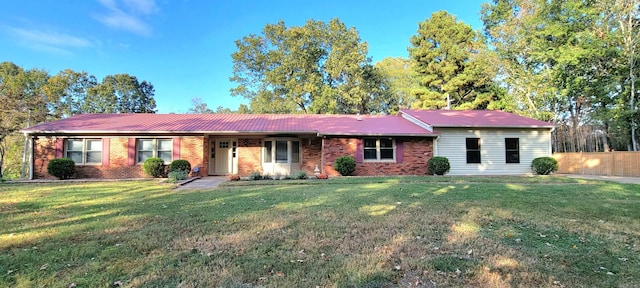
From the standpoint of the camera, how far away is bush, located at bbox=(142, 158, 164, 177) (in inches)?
547

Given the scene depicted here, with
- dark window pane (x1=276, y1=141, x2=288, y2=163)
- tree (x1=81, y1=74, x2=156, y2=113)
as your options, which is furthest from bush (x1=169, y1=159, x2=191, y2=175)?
tree (x1=81, y1=74, x2=156, y2=113)

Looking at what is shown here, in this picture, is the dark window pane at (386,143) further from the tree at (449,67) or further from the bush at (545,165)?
the tree at (449,67)

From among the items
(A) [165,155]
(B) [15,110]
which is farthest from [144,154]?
(B) [15,110]

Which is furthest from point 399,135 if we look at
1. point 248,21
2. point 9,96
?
point 9,96

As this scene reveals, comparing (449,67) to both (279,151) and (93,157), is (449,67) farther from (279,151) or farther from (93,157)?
(93,157)

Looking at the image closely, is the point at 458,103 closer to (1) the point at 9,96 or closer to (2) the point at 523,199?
(2) the point at 523,199

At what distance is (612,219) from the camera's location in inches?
211

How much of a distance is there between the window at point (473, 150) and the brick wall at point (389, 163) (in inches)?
83.8

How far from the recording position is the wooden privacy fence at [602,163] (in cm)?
1473

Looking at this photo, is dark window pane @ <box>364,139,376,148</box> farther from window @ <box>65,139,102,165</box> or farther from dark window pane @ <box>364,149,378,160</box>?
window @ <box>65,139,102,165</box>

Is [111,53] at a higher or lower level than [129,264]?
higher

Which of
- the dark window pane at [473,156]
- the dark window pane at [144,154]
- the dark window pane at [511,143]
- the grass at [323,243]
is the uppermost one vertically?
the dark window pane at [511,143]

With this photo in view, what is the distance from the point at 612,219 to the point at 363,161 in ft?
34.1

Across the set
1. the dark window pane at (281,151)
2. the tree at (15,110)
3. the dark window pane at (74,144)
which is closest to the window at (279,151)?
the dark window pane at (281,151)
